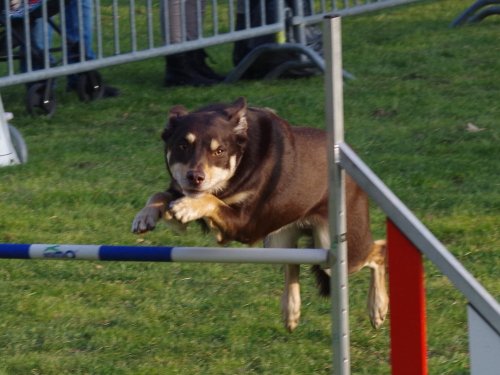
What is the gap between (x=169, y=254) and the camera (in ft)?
12.2

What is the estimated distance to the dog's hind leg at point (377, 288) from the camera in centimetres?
500

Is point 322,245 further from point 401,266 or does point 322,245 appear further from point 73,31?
point 73,31

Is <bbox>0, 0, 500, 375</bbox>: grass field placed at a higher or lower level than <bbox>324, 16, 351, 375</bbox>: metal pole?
lower

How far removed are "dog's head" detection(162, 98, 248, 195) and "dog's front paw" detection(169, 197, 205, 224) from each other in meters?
0.06

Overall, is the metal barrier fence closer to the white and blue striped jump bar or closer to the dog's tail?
the dog's tail

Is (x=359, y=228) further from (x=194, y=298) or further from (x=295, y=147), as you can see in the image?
(x=194, y=298)

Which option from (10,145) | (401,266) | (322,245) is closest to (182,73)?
(10,145)

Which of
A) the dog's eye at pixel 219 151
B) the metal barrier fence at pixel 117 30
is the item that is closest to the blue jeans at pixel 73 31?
the metal barrier fence at pixel 117 30

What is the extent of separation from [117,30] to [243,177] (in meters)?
4.50

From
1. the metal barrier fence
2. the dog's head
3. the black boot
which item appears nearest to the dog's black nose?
the dog's head

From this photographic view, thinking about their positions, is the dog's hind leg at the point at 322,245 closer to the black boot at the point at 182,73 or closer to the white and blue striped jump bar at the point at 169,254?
the white and blue striped jump bar at the point at 169,254

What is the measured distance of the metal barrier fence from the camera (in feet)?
26.8

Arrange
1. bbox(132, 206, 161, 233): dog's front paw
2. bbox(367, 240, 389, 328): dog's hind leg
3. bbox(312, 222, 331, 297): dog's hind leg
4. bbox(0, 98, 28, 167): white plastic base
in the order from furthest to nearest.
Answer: bbox(0, 98, 28, 167): white plastic base
bbox(367, 240, 389, 328): dog's hind leg
bbox(312, 222, 331, 297): dog's hind leg
bbox(132, 206, 161, 233): dog's front paw

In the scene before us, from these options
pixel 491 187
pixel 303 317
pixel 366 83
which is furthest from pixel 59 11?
pixel 303 317
